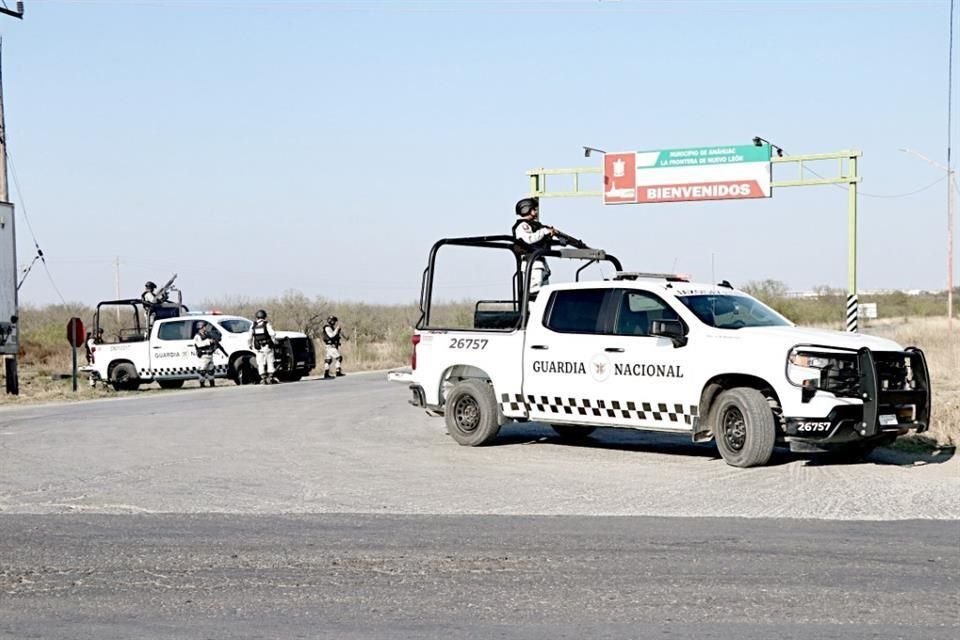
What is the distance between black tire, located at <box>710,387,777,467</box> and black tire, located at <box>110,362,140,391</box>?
20.8 meters

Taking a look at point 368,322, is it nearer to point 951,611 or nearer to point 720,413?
point 720,413

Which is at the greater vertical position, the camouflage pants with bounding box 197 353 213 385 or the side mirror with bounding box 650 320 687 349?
the side mirror with bounding box 650 320 687 349

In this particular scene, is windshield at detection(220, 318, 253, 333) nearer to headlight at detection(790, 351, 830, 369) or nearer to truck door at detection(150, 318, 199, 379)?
truck door at detection(150, 318, 199, 379)

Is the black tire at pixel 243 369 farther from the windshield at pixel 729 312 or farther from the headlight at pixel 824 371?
the headlight at pixel 824 371

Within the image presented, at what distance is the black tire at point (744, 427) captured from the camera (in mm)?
12078

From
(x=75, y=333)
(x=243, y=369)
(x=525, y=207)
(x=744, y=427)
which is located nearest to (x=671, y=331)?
(x=744, y=427)

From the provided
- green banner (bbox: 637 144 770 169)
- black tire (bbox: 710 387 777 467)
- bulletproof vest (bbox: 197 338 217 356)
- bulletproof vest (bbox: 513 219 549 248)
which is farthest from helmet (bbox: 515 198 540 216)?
green banner (bbox: 637 144 770 169)

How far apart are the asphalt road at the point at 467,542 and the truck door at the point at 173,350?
15.1 meters

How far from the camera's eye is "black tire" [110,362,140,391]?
100 feet

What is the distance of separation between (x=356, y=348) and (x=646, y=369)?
32047 millimetres

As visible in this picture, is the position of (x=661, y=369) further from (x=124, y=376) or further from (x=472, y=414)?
(x=124, y=376)

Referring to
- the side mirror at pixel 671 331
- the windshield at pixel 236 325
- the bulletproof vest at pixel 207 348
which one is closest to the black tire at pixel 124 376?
the bulletproof vest at pixel 207 348

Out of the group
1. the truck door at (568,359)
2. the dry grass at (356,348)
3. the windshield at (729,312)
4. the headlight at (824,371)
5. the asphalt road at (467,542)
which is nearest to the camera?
the asphalt road at (467,542)

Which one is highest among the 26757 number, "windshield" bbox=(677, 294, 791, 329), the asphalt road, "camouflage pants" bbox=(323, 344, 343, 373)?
"windshield" bbox=(677, 294, 791, 329)
